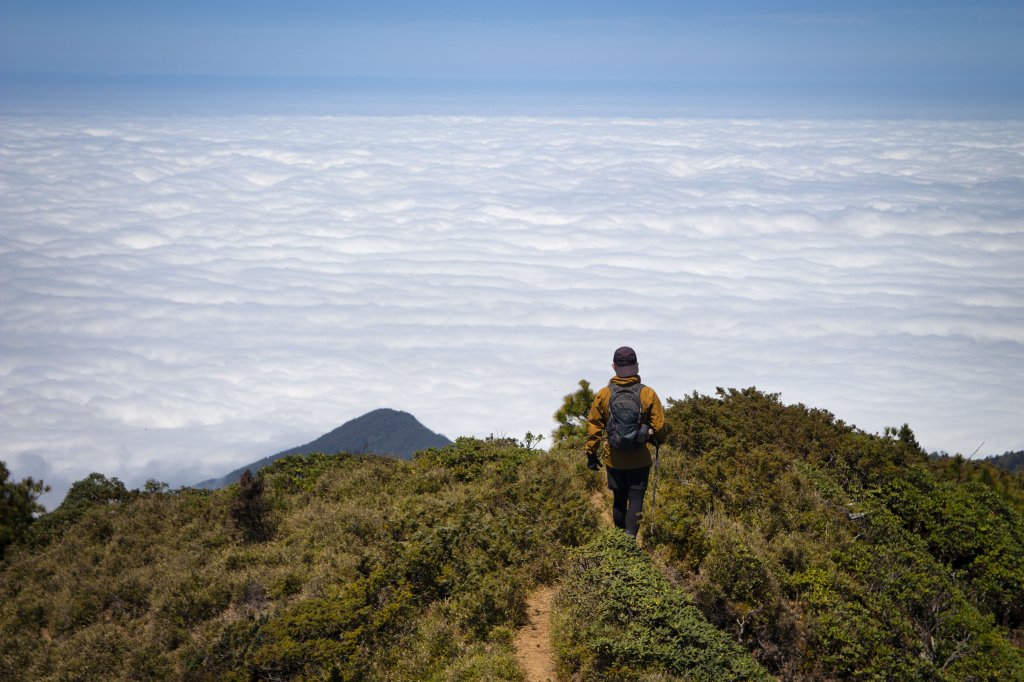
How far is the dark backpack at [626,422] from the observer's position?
738 centimetres

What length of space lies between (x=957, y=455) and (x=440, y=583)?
1092cm

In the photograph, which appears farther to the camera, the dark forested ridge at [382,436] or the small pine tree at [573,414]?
the dark forested ridge at [382,436]

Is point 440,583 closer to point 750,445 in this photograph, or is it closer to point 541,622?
point 541,622

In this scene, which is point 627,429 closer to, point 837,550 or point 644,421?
point 644,421

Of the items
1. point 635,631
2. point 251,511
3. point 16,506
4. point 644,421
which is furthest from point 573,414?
point 16,506

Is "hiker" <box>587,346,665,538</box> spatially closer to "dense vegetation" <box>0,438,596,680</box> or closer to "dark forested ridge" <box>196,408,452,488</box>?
"dense vegetation" <box>0,438,596,680</box>

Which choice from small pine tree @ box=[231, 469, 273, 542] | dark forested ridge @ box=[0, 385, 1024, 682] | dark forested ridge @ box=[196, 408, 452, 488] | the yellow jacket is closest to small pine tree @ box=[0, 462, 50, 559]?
dark forested ridge @ box=[0, 385, 1024, 682]

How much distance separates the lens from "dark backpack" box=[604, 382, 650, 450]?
7.38 metres

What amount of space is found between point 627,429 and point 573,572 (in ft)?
5.61

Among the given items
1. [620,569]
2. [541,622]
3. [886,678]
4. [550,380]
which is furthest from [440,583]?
[550,380]

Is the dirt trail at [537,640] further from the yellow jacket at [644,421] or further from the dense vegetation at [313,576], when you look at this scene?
the yellow jacket at [644,421]

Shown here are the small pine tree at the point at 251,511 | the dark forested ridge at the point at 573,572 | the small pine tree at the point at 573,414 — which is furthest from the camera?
the small pine tree at the point at 573,414

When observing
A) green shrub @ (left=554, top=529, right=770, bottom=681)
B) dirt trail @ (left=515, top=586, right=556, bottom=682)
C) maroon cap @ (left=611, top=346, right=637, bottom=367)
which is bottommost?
dirt trail @ (left=515, top=586, right=556, bottom=682)

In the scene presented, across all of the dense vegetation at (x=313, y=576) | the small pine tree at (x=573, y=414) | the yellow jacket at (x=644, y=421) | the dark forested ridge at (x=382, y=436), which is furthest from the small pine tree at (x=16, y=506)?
the dark forested ridge at (x=382, y=436)
